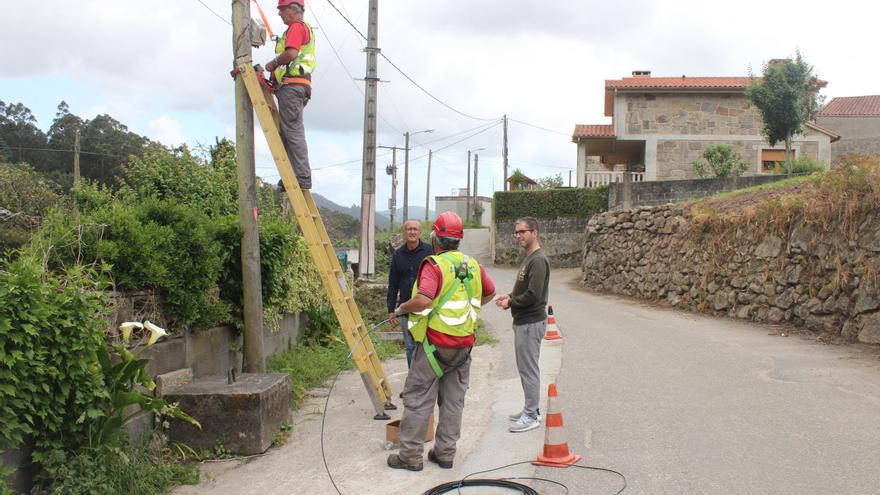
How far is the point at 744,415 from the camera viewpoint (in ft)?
23.9

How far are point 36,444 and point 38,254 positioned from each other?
58.7 inches

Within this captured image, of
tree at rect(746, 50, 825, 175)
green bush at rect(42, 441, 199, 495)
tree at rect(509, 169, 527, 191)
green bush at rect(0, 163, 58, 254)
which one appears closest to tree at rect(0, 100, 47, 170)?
green bush at rect(0, 163, 58, 254)

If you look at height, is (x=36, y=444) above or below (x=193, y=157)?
below

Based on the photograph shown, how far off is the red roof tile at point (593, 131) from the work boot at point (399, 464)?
2816cm

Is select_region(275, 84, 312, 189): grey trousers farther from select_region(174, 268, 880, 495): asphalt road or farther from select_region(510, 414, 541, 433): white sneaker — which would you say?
select_region(510, 414, 541, 433): white sneaker

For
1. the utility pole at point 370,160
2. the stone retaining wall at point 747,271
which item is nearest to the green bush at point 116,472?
the stone retaining wall at point 747,271

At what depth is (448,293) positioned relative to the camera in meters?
5.88

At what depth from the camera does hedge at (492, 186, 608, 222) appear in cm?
2905

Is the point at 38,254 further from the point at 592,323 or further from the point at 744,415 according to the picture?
the point at 592,323

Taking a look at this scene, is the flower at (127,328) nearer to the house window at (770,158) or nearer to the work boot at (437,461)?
the work boot at (437,461)

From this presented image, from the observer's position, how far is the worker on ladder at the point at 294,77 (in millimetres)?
7078

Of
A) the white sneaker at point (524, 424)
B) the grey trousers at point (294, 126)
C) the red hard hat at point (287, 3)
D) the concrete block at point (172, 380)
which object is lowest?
the white sneaker at point (524, 424)

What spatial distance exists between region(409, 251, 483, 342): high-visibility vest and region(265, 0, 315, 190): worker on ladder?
7.32 ft

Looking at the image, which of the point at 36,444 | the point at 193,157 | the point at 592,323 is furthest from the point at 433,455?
the point at 592,323
